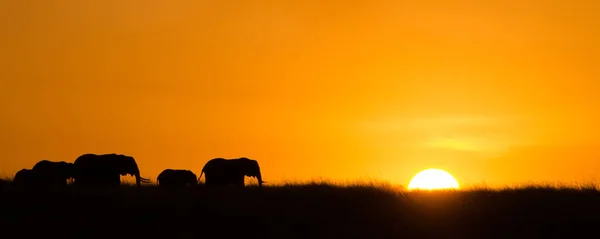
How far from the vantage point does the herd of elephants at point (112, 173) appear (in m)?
29.9

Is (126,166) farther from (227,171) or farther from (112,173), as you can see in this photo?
(227,171)

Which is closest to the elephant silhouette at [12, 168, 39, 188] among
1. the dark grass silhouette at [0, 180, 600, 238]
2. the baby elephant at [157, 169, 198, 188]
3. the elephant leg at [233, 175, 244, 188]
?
the dark grass silhouette at [0, 180, 600, 238]

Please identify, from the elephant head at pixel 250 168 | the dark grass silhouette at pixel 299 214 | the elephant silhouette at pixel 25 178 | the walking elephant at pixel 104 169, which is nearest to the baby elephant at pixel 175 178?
the walking elephant at pixel 104 169

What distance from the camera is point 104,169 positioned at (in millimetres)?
33812

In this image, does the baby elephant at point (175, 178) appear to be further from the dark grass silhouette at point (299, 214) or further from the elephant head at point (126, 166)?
the dark grass silhouette at point (299, 214)

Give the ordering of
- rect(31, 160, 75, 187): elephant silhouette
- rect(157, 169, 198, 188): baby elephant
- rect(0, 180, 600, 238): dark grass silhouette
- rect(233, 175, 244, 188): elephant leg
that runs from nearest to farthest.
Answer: rect(0, 180, 600, 238): dark grass silhouette < rect(31, 160, 75, 187): elephant silhouette < rect(157, 169, 198, 188): baby elephant < rect(233, 175, 244, 188): elephant leg

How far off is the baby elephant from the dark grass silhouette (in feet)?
17.5

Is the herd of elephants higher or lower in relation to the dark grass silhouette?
higher

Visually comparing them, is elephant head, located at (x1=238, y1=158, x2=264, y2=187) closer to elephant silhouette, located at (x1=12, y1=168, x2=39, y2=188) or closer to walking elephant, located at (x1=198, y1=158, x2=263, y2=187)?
walking elephant, located at (x1=198, y1=158, x2=263, y2=187)

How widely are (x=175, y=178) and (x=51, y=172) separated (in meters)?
4.52

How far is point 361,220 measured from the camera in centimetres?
2347

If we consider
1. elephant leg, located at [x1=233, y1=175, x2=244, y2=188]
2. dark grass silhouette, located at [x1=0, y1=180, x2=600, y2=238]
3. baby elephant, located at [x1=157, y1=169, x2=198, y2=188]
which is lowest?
dark grass silhouette, located at [x1=0, y1=180, x2=600, y2=238]

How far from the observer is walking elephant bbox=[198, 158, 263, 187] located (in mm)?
35625

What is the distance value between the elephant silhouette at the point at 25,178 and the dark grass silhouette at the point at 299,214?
8.94 feet
